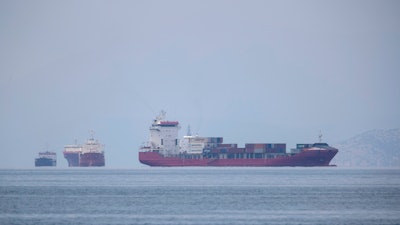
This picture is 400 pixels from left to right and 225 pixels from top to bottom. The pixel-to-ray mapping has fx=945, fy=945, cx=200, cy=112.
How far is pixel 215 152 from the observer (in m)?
A: 161

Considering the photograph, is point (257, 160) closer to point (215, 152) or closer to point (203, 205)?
point (215, 152)

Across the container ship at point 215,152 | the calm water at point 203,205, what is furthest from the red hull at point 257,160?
the calm water at point 203,205

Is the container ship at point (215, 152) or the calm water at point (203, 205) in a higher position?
the container ship at point (215, 152)

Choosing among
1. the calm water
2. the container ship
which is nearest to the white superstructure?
the container ship

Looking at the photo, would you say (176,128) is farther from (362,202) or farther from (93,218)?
(93,218)

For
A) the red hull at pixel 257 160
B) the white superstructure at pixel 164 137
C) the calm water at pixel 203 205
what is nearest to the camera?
the calm water at pixel 203 205

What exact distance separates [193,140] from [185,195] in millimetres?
86026

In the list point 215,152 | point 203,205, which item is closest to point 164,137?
point 215,152

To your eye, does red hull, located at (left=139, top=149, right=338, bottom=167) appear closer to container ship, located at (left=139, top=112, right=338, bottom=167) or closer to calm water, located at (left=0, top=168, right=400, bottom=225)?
container ship, located at (left=139, top=112, right=338, bottom=167)

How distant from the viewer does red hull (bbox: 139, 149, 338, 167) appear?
504 ft

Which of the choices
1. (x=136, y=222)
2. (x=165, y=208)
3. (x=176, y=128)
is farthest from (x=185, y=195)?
(x=176, y=128)

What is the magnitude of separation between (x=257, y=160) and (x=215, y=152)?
7.92 meters

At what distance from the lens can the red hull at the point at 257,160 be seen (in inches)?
6048

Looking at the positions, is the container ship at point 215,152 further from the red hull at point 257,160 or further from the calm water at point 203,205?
the calm water at point 203,205
